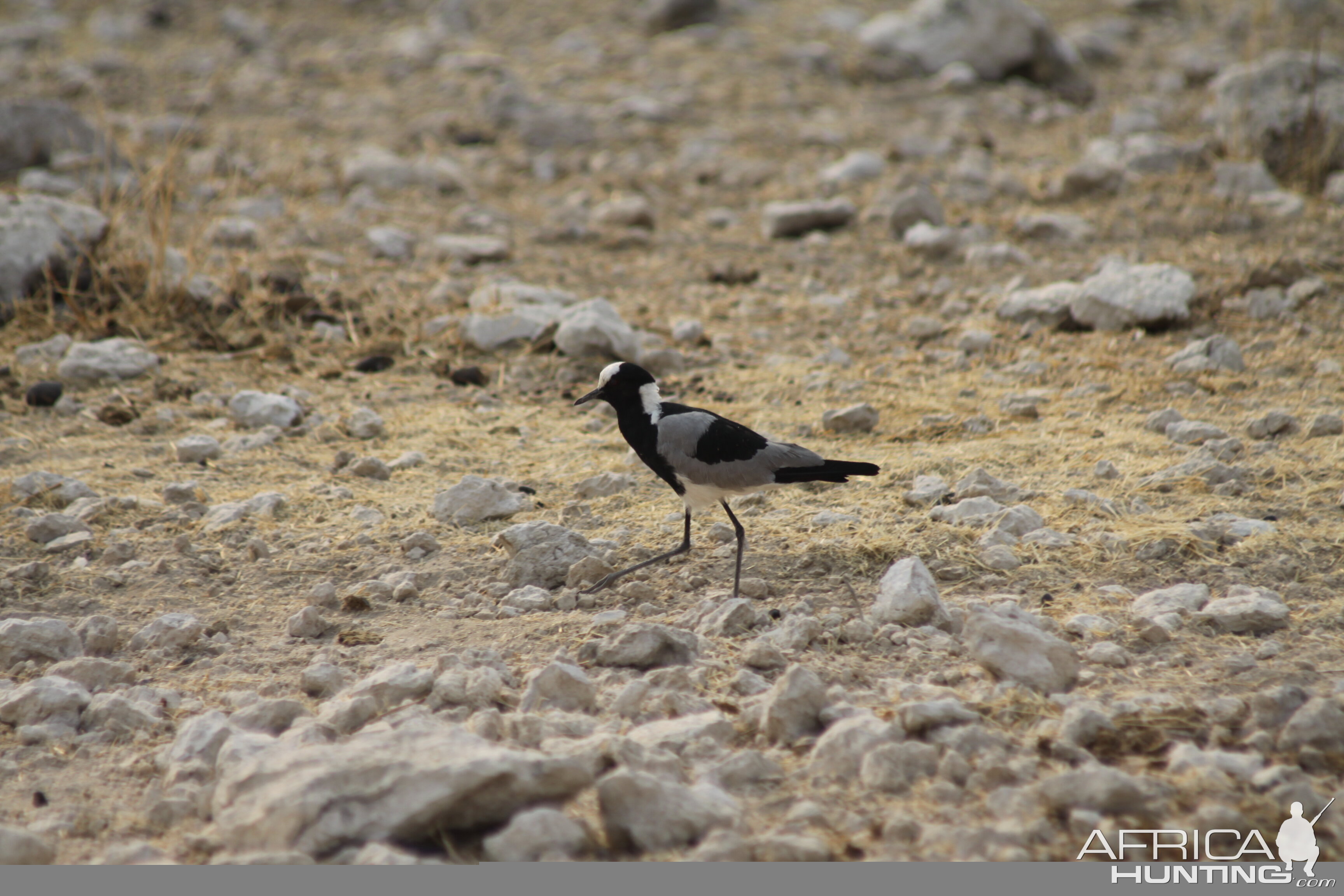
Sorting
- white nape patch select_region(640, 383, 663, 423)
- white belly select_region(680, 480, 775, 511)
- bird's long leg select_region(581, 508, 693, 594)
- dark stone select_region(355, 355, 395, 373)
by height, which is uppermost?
white nape patch select_region(640, 383, 663, 423)

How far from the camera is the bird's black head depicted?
160 inches

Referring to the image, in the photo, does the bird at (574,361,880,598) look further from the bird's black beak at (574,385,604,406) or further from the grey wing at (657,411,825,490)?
the bird's black beak at (574,385,604,406)

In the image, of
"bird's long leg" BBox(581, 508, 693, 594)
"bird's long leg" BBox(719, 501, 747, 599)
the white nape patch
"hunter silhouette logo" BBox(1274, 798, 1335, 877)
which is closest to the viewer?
"hunter silhouette logo" BBox(1274, 798, 1335, 877)

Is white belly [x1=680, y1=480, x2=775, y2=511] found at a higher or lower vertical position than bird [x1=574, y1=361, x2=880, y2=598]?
lower

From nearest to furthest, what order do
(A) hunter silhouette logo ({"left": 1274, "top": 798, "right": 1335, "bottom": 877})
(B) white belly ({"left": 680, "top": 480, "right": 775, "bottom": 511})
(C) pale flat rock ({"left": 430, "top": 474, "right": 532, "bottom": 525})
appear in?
(A) hunter silhouette logo ({"left": 1274, "top": 798, "right": 1335, "bottom": 877}) < (B) white belly ({"left": 680, "top": 480, "right": 775, "bottom": 511}) < (C) pale flat rock ({"left": 430, "top": 474, "right": 532, "bottom": 525})

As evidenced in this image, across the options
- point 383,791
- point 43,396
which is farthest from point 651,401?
point 43,396

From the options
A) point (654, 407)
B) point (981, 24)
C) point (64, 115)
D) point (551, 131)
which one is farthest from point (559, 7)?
point (654, 407)

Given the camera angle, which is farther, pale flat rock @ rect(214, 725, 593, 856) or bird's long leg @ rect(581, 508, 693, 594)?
bird's long leg @ rect(581, 508, 693, 594)

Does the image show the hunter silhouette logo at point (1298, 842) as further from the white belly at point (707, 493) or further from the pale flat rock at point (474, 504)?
the pale flat rock at point (474, 504)

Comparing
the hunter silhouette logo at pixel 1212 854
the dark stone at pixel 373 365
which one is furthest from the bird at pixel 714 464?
the dark stone at pixel 373 365

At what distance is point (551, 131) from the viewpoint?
961 centimetres

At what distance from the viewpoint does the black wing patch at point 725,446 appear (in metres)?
3.79

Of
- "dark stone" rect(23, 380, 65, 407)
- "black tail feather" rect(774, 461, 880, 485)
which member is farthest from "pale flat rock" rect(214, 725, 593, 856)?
"dark stone" rect(23, 380, 65, 407)

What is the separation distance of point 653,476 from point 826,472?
1075 millimetres
